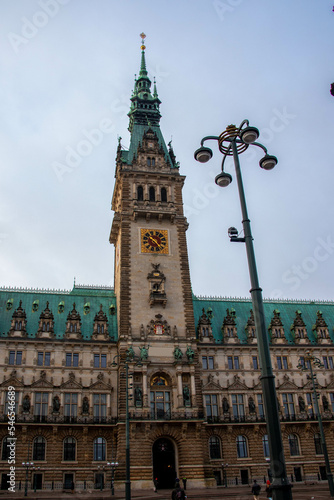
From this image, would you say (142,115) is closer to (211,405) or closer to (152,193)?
(152,193)

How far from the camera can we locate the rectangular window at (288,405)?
57056 millimetres

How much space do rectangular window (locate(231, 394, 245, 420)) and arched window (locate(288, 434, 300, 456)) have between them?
6517 mm

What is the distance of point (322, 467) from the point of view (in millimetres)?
54812

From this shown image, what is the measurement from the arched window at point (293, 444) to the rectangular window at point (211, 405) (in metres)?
9.57

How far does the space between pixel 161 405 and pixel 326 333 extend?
2593 centimetres

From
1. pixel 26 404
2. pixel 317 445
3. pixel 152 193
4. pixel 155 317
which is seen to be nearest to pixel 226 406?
pixel 317 445

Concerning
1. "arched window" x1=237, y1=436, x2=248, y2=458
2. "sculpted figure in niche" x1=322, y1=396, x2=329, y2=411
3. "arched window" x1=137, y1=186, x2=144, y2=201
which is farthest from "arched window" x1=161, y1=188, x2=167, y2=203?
"sculpted figure in niche" x1=322, y1=396, x2=329, y2=411

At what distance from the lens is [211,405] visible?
55.7m

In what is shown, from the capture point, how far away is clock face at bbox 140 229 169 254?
59.3 m

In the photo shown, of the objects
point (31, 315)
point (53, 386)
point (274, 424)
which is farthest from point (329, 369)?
point (274, 424)

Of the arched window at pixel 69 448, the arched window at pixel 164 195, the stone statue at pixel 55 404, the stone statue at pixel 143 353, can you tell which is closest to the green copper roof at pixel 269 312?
the stone statue at pixel 143 353

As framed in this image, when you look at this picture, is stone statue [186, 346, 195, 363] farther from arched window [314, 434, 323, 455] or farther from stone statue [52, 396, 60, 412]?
arched window [314, 434, 323, 455]

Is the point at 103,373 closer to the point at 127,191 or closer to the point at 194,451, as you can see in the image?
the point at 194,451

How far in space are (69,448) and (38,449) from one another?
3193 millimetres
